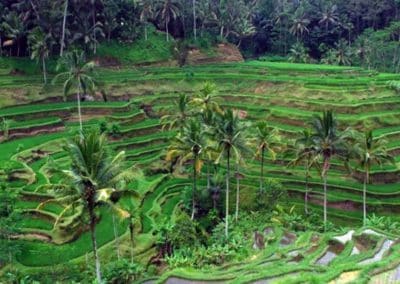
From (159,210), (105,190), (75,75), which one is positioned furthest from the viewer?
(75,75)

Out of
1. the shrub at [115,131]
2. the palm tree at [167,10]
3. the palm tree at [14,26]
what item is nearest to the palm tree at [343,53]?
the palm tree at [167,10]

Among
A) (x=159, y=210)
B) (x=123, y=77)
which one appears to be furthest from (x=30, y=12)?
(x=159, y=210)

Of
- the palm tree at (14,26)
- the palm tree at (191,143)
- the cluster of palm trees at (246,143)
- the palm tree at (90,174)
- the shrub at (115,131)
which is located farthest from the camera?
the palm tree at (14,26)

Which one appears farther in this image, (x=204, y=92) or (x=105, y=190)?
(x=204, y=92)

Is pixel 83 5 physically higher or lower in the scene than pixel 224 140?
higher

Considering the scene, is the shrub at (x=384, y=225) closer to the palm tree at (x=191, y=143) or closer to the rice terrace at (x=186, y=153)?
the rice terrace at (x=186, y=153)

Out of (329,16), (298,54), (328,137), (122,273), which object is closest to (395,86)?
(328,137)

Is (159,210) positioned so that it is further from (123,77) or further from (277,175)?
(123,77)
